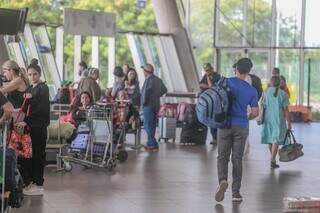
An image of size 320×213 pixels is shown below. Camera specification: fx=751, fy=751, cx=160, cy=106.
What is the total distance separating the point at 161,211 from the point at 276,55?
23514 mm

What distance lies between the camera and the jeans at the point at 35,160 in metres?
8.96

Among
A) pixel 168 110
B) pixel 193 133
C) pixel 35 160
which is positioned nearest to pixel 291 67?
pixel 168 110

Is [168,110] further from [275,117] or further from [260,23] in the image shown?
[260,23]

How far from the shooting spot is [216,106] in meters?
8.73

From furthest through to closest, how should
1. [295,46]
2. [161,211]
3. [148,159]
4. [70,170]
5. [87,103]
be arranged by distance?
[295,46], [148,159], [87,103], [70,170], [161,211]

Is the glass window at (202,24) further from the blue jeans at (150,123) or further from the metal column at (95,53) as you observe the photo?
the blue jeans at (150,123)

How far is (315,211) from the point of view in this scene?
5523 millimetres

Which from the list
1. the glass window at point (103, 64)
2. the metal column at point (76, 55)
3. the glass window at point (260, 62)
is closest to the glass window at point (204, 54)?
the glass window at point (260, 62)

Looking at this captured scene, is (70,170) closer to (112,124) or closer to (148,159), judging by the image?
(112,124)

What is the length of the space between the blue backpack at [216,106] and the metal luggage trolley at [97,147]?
2.90 metres

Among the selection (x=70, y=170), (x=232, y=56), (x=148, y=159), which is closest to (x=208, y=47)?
(x=232, y=56)

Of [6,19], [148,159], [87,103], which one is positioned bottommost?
[148,159]

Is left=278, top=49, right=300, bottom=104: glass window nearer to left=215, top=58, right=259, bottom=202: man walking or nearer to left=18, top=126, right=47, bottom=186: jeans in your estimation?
left=215, top=58, right=259, bottom=202: man walking

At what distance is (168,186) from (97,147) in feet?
7.26
